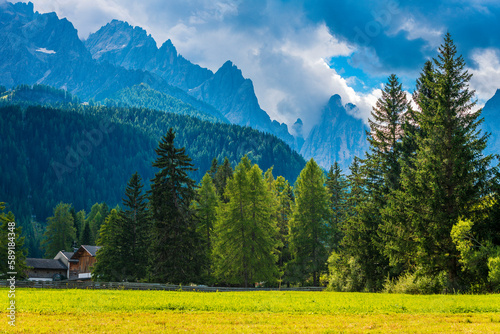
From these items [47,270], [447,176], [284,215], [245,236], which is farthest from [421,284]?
[47,270]

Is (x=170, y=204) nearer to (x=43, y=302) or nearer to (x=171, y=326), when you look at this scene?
(x=43, y=302)

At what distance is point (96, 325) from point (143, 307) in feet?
14.2

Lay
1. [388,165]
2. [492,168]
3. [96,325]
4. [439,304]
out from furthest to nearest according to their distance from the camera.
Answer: [388,165]
[492,168]
[439,304]
[96,325]

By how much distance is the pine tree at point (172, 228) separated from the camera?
3509 cm

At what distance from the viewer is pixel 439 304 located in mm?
15773

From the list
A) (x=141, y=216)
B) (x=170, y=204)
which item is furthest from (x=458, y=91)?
(x=141, y=216)

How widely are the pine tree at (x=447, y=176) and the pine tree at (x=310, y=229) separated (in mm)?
21516

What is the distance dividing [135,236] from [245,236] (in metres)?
12.9

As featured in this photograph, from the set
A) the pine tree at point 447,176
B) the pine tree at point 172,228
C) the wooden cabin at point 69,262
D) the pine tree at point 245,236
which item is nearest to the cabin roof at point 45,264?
the wooden cabin at point 69,262

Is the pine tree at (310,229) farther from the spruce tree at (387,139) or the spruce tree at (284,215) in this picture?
the spruce tree at (387,139)

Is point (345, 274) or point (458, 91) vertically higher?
point (458, 91)

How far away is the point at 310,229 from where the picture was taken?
1762 inches

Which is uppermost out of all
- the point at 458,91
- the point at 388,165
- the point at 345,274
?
the point at 458,91

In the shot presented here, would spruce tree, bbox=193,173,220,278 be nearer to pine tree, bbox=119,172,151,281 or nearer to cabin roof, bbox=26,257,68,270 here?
pine tree, bbox=119,172,151,281
